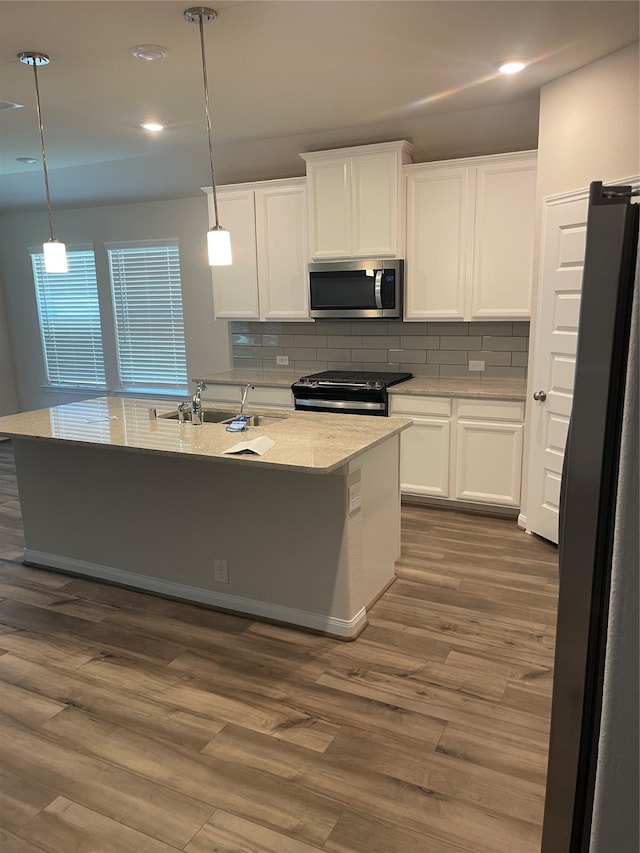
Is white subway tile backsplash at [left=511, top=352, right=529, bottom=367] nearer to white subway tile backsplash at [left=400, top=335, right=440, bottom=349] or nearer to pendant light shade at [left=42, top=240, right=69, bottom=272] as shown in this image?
white subway tile backsplash at [left=400, top=335, right=440, bottom=349]

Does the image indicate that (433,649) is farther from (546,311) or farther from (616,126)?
(616,126)

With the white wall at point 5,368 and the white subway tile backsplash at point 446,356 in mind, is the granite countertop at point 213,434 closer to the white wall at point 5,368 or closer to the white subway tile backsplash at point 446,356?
the white subway tile backsplash at point 446,356

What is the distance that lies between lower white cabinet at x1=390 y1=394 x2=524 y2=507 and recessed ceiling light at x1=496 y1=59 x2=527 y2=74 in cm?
194

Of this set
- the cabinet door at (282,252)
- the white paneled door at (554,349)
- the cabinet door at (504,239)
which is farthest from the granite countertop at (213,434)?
the cabinet door at (282,252)

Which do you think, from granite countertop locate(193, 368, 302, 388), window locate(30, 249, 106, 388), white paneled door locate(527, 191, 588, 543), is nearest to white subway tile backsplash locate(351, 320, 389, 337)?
granite countertop locate(193, 368, 302, 388)

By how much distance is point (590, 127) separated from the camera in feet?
10.7

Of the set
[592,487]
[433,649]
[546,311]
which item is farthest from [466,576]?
[592,487]

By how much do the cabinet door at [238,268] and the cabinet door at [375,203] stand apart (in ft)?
3.17

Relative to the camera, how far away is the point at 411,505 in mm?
4680

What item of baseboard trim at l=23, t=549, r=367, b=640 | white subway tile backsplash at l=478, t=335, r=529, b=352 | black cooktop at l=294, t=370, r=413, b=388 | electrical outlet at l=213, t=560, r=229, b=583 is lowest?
baseboard trim at l=23, t=549, r=367, b=640

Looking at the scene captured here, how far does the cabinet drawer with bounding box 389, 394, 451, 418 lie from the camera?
14.3 ft

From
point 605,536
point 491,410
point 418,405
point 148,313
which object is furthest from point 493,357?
point 605,536

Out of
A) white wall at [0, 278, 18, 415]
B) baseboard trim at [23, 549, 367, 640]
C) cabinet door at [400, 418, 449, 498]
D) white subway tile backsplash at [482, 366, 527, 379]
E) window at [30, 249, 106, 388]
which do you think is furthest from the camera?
white wall at [0, 278, 18, 415]

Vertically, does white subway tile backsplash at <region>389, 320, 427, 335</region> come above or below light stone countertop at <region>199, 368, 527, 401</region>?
above
